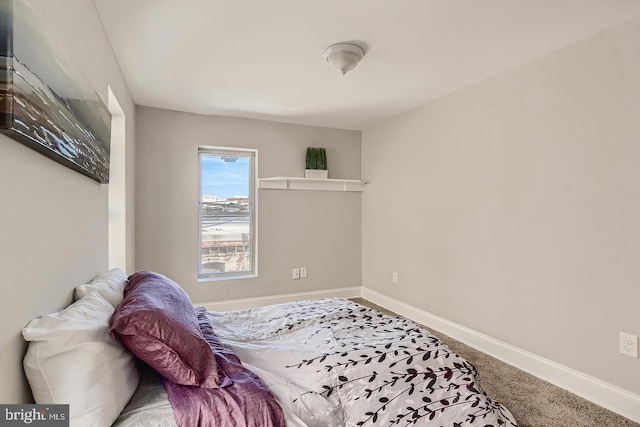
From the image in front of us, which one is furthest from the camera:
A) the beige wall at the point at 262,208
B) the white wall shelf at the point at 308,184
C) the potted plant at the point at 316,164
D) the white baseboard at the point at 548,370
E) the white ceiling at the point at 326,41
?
the potted plant at the point at 316,164

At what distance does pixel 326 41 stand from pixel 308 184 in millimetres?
2277

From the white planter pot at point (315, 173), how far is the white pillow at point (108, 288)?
2.84 m

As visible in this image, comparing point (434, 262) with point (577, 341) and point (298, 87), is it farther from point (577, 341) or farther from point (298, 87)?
point (298, 87)

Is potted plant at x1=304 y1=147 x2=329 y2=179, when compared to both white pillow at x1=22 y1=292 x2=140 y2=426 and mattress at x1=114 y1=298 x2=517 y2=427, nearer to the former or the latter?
mattress at x1=114 y1=298 x2=517 y2=427

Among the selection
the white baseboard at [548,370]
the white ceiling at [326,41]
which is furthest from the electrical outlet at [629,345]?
the white ceiling at [326,41]

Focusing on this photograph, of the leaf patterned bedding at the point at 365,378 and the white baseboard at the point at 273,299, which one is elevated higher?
the leaf patterned bedding at the point at 365,378

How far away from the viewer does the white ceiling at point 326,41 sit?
6.46ft

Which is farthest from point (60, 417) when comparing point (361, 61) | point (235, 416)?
point (361, 61)

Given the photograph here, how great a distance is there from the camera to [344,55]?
2.41 metres

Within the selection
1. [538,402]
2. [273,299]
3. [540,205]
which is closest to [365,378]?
[538,402]

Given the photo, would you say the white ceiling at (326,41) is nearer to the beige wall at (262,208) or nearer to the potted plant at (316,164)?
the beige wall at (262,208)

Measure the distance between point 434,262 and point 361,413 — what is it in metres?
2.42

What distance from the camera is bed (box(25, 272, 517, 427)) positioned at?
3.77ft

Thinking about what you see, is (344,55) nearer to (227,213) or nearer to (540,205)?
(540,205)
